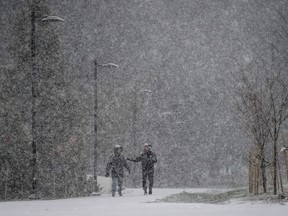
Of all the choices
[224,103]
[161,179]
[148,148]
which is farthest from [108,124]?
[224,103]

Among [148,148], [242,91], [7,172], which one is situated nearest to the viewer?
[242,91]

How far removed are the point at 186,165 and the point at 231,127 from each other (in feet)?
45.4

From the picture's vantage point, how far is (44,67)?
27.6m

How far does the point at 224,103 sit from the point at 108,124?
45.0m

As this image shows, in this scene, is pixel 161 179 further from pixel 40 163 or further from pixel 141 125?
pixel 40 163

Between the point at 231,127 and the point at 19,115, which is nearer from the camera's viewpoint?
the point at 19,115

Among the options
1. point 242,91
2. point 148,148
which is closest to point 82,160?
point 148,148

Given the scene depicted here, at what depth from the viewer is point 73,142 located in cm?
2861

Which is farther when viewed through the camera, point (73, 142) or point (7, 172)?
point (73, 142)

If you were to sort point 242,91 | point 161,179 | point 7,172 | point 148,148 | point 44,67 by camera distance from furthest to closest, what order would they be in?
1. point 161,179
2. point 44,67
3. point 7,172
4. point 148,148
5. point 242,91

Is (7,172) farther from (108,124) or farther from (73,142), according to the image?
(108,124)

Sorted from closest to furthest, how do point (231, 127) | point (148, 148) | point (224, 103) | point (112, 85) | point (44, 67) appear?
point (148, 148)
point (44, 67)
point (112, 85)
point (231, 127)
point (224, 103)

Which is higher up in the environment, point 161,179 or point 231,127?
point 231,127

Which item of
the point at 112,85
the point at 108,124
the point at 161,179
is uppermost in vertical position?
the point at 112,85
